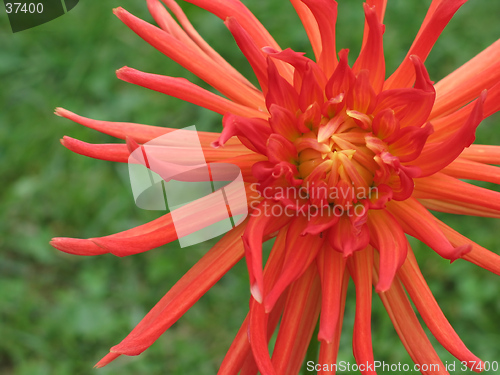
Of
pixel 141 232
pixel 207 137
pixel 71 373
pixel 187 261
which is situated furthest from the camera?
pixel 187 261

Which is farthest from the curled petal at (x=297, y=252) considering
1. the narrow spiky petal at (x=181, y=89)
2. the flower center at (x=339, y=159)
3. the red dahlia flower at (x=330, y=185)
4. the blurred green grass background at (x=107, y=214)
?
the blurred green grass background at (x=107, y=214)

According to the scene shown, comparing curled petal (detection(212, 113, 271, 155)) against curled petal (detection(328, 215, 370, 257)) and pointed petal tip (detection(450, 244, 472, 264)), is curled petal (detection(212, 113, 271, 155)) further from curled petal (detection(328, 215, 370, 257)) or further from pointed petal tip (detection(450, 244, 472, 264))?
pointed petal tip (detection(450, 244, 472, 264))

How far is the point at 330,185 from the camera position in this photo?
1.43m

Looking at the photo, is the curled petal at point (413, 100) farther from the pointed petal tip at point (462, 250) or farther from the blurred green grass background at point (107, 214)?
the blurred green grass background at point (107, 214)

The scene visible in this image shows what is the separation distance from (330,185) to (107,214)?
224 cm

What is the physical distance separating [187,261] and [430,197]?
199cm

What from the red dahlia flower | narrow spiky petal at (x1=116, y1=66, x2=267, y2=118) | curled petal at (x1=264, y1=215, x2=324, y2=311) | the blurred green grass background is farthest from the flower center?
the blurred green grass background

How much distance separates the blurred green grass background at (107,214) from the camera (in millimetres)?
3109

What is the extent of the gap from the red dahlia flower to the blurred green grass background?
5.18 ft

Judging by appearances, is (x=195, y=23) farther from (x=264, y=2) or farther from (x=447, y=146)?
(x=447, y=146)

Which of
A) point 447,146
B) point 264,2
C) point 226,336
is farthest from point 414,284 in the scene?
point 264,2

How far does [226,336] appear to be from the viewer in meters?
3.20

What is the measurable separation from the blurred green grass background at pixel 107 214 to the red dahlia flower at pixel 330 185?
1579 mm

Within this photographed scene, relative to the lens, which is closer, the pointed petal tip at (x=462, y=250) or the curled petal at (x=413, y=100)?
the pointed petal tip at (x=462, y=250)
